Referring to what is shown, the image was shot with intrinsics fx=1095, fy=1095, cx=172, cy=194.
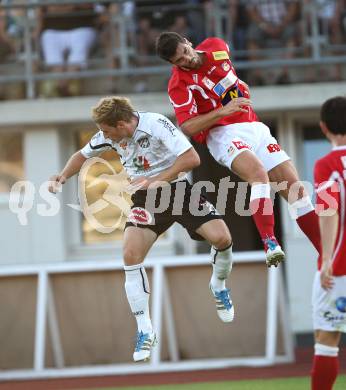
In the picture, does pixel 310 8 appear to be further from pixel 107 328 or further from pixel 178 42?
pixel 178 42

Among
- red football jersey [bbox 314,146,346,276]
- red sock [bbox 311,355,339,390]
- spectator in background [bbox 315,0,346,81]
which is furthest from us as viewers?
spectator in background [bbox 315,0,346,81]

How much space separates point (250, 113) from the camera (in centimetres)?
938

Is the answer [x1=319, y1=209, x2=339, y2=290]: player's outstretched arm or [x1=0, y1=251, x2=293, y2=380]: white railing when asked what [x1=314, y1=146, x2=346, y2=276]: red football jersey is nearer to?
[x1=319, y1=209, x2=339, y2=290]: player's outstretched arm

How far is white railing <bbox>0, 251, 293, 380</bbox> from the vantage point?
46.9 feet

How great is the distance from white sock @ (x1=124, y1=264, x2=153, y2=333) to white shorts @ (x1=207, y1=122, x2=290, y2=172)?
3.84ft

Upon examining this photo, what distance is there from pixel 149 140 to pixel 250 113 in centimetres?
99

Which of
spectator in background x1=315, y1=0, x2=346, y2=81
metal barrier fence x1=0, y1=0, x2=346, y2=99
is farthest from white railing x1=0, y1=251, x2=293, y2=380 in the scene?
spectator in background x1=315, y1=0, x2=346, y2=81

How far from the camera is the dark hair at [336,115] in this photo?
727 cm

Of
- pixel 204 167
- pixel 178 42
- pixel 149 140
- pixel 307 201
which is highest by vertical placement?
pixel 178 42

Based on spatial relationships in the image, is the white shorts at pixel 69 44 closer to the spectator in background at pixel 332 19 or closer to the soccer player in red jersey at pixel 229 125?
the spectator in background at pixel 332 19

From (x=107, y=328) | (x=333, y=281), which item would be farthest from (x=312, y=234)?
(x=107, y=328)

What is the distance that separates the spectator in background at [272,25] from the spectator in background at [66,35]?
7.33ft

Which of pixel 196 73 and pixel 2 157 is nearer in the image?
pixel 196 73

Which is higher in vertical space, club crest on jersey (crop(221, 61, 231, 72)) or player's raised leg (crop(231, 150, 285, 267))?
club crest on jersey (crop(221, 61, 231, 72))
